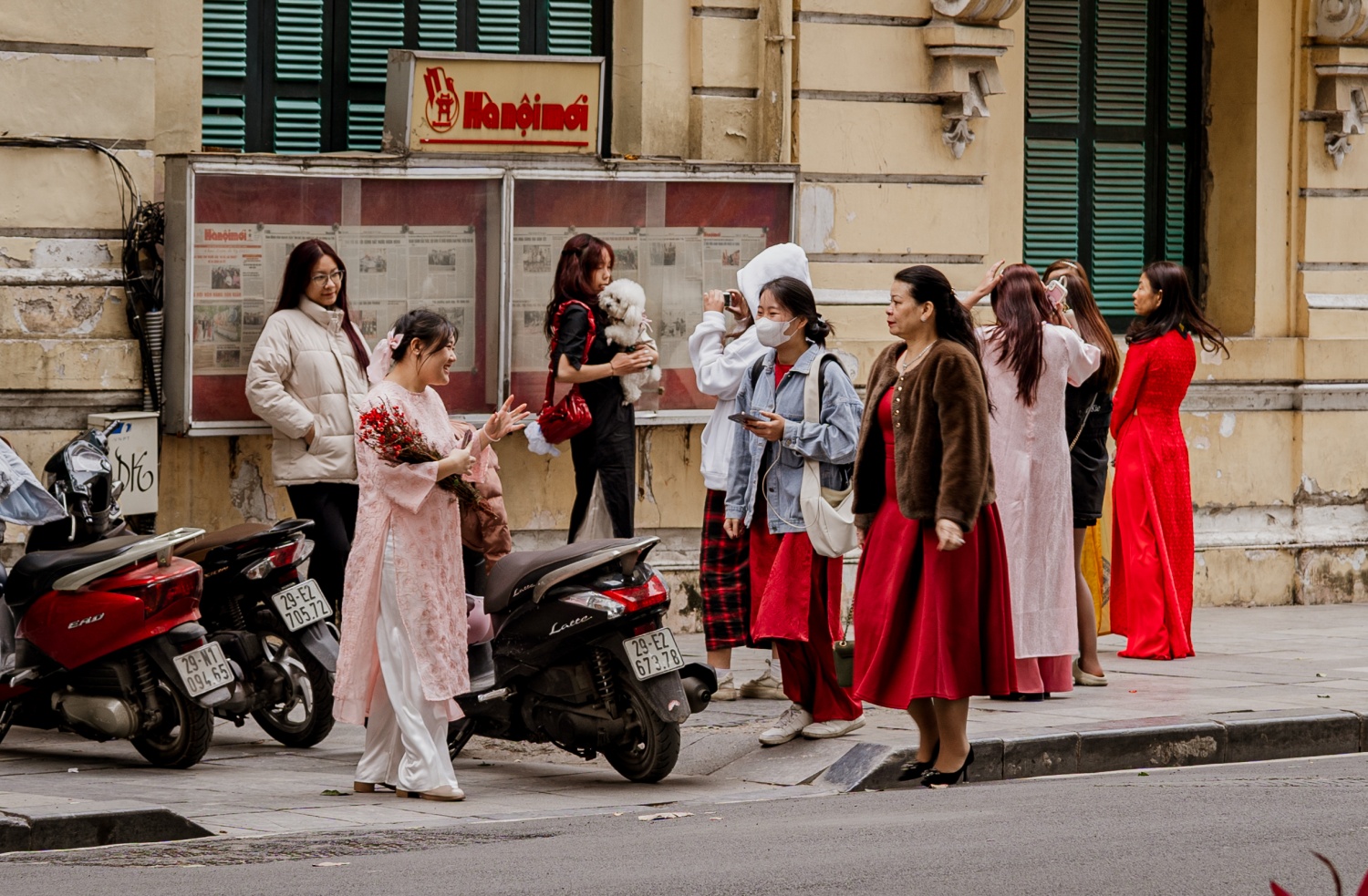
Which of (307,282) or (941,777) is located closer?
(941,777)

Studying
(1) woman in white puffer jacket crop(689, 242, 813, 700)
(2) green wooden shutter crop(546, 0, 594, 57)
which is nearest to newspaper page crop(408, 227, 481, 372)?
(2) green wooden shutter crop(546, 0, 594, 57)

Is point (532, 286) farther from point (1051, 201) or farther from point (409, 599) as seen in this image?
point (1051, 201)

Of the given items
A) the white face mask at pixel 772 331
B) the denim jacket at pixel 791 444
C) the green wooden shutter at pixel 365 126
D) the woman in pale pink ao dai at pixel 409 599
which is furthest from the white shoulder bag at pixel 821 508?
the green wooden shutter at pixel 365 126

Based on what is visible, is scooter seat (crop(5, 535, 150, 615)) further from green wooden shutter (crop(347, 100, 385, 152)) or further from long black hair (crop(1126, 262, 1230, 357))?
long black hair (crop(1126, 262, 1230, 357))

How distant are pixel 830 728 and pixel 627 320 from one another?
251 cm

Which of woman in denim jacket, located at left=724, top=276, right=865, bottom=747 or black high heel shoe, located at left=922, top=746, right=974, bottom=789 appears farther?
woman in denim jacket, located at left=724, top=276, right=865, bottom=747

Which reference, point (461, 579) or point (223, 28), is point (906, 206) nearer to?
point (223, 28)

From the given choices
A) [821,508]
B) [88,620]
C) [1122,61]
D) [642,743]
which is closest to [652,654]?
[642,743]

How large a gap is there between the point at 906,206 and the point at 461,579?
548cm

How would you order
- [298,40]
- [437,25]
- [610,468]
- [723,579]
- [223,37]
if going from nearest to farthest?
1. [723,579]
2. [610,468]
3. [223,37]
4. [298,40]
5. [437,25]

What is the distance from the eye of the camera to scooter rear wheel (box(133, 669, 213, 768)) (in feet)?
27.2

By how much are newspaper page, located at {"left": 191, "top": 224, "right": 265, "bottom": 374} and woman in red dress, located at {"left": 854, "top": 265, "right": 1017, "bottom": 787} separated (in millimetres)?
3611

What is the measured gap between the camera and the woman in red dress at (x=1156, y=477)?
11.4m

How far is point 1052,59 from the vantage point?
46.0 feet
